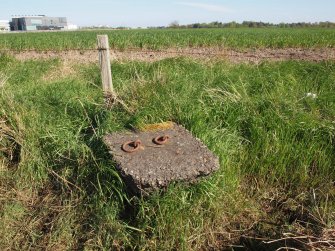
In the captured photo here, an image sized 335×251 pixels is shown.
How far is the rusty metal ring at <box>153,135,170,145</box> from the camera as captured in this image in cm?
333

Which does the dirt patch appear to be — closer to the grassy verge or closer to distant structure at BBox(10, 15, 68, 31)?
the grassy verge

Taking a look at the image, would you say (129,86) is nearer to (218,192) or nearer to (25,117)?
(25,117)

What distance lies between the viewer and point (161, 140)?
3410 mm

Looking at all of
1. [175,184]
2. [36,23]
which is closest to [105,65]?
[175,184]

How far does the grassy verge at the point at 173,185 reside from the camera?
294 cm

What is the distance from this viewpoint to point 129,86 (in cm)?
462

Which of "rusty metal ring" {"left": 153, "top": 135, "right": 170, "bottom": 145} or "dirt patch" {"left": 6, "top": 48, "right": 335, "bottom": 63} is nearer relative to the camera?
"rusty metal ring" {"left": 153, "top": 135, "right": 170, "bottom": 145}

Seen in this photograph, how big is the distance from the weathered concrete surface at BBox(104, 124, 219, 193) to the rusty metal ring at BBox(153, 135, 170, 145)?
0.11ft

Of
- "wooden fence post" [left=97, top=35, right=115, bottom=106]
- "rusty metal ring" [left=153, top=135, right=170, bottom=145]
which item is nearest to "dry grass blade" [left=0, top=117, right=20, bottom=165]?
"wooden fence post" [left=97, top=35, right=115, bottom=106]

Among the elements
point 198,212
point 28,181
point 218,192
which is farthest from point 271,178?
point 28,181

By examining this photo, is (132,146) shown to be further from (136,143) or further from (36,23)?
(36,23)

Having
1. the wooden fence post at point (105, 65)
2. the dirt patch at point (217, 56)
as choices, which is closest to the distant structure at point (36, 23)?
the dirt patch at point (217, 56)

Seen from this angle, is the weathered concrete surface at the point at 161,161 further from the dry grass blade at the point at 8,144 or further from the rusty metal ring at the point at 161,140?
the dry grass blade at the point at 8,144

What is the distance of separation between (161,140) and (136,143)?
11.5 inches
